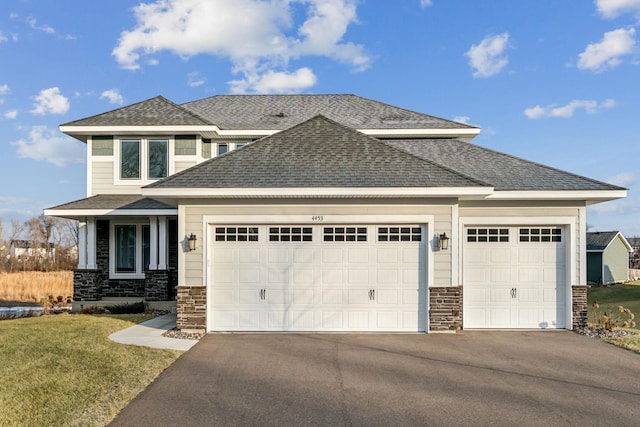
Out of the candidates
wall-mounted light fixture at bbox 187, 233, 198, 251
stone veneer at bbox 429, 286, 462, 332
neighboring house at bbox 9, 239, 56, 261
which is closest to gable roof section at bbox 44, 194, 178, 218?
wall-mounted light fixture at bbox 187, 233, 198, 251

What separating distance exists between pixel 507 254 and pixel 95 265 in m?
12.3

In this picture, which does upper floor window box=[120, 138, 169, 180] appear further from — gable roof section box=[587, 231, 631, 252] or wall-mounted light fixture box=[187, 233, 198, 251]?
gable roof section box=[587, 231, 631, 252]

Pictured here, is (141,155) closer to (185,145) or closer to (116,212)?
(185,145)

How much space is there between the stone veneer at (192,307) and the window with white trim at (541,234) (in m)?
7.49

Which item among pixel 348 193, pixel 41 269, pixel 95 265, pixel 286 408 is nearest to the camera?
pixel 286 408

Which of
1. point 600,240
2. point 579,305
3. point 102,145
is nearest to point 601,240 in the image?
point 600,240

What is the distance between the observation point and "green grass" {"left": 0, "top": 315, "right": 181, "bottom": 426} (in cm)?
540

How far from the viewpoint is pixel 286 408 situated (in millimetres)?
5695

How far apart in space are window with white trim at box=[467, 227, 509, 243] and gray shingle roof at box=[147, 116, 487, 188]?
59.6 inches

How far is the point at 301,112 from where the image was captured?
18.0 meters

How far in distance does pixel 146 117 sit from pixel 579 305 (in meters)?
14.1

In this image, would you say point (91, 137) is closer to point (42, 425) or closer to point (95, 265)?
point (95, 265)

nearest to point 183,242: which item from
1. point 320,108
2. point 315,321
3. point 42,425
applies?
point 315,321

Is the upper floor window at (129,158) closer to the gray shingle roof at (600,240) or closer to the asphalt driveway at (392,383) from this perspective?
the asphalt driveway at (392,383)
